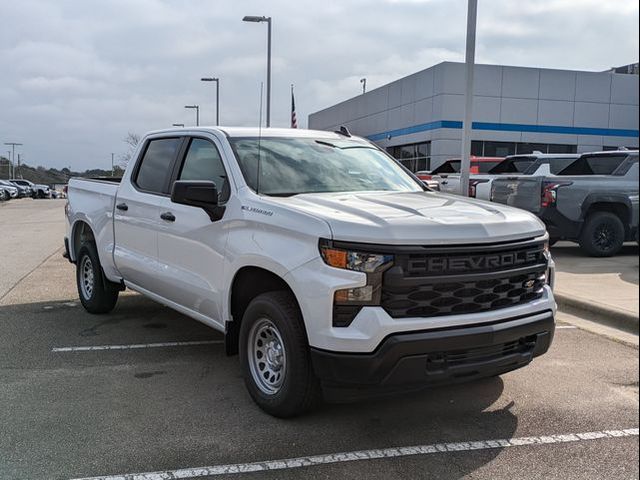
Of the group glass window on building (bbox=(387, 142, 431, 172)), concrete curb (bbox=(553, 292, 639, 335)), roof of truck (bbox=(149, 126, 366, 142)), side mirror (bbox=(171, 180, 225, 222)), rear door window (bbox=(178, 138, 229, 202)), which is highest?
glass window on building (bbox=(387, 142, 431, 172))

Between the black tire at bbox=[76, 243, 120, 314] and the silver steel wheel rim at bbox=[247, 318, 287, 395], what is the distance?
3.01 metres

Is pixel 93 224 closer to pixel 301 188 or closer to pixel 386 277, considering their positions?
pixel 301 188

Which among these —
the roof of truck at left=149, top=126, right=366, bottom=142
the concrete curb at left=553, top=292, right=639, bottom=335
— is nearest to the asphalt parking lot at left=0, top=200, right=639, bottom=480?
the concrete curb at left=553, top=292, right=639, bottom=335

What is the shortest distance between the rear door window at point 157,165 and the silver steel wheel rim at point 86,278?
1481mm

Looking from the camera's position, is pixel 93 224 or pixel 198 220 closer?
pixel 198 220

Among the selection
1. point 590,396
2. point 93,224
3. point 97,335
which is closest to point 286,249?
point 590,396

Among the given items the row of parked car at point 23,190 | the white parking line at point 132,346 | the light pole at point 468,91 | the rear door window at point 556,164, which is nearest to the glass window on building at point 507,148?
the rear door window at point 556,164

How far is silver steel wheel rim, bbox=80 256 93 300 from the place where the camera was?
6.77 metres

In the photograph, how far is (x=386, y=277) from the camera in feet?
11.1

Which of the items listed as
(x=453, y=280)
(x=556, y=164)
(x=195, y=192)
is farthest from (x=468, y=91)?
(x=453, y=280)

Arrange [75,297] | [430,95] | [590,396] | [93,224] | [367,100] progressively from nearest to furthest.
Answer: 1. [590,396]
2. [93,224]
3. [75,297]
4. [430,95]
5. [367,100]

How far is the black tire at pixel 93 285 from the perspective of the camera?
6.53 m

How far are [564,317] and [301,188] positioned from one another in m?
4.00

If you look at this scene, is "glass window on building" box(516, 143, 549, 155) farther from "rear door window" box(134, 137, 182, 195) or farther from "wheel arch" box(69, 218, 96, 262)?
"rear door window" box(134, 137, 182, 195)
